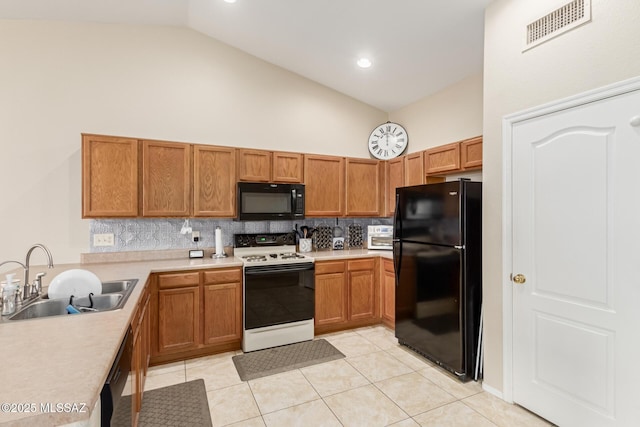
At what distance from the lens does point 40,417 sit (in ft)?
2.63

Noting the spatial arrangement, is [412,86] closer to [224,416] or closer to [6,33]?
[224,416]

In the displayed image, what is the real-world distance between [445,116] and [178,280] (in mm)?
3409

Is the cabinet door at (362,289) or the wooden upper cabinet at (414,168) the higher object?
the wooden upper cabinet at (414,168)

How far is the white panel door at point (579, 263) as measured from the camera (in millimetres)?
1741

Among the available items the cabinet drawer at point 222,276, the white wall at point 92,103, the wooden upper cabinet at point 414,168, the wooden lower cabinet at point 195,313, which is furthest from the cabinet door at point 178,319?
the wooden upper cabinet at point 414,168

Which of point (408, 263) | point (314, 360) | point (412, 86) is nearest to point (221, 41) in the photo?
point (412, 86)

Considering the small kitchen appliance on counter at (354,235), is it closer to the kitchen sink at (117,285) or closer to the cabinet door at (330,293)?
the cabinet door at (330,293)

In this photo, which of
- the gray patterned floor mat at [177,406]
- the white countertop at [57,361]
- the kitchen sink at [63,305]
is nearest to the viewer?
the white countertop at [57,361]

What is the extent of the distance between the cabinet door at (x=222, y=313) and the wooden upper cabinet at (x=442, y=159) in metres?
2.43

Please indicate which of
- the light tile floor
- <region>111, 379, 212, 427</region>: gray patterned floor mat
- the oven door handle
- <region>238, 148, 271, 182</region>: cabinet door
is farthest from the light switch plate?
<region>111, 379, 212, 427</region>: gray patterned floor mat

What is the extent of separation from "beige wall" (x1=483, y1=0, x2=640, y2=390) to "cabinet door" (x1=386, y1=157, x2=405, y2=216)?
155 cm

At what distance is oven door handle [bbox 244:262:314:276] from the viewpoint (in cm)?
315

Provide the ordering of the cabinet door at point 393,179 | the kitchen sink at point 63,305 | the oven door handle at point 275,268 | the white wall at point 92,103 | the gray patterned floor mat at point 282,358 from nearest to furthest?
the kitchen sink at point 63,305 < the gray patterned floor mat at point 282,358 < the white wall at point 92,103 < the oven door handle at point 275,268 < the cabinet door at point 393,179

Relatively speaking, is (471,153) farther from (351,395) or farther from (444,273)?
(351,395)
